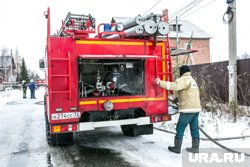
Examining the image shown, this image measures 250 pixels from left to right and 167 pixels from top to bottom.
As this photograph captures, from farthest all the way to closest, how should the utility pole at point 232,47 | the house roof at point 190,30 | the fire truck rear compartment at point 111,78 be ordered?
1. the house roof at point 190,30
2. the utility pole at point 232,47
3. the fire truck rear compartment at point 111,78

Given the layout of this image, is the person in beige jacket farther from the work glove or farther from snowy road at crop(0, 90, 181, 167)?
snowy road at crop(0, 90, 181, 167)

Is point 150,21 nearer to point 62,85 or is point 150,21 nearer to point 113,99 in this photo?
point 113,99

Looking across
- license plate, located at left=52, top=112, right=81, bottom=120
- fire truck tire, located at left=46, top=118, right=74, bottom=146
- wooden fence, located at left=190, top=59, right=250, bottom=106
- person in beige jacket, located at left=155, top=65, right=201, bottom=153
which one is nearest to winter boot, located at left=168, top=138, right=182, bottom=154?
person in beige jacket, located at left=155, top=65, right=201, bottom=153

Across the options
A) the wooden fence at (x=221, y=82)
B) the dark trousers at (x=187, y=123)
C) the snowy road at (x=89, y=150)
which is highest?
the wooden fence at (x=221, y=82)

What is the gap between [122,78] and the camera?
6.73 meters

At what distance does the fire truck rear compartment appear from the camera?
6.38 meters

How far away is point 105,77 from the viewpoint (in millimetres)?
6660

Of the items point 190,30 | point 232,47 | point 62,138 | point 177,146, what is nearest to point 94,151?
point 62,138

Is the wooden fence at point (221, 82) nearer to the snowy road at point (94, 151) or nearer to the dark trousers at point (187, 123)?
the snowy road at point (94, 151)

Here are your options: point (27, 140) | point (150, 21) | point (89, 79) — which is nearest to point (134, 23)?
point (150, 21)

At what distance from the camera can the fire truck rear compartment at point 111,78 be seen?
6.38m

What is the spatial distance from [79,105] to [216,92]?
6.36 metres

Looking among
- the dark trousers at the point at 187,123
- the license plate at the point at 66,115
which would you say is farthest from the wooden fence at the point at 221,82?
the license plate at the point at 66,115

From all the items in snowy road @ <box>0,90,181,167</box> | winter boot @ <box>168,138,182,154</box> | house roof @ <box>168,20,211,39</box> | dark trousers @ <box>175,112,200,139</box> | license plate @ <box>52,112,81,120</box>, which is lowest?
snowy road @ <box>0,90,181,167</box>
